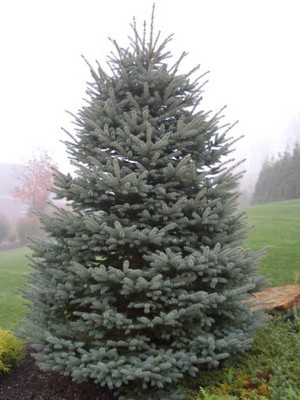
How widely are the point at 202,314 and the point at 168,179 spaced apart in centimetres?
135

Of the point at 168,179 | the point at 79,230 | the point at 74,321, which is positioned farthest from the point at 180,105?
the point at 74,321

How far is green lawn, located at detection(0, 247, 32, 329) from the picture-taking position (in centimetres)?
701

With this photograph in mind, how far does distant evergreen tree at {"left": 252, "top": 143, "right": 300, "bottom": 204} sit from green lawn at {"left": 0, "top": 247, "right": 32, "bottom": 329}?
65.8ft

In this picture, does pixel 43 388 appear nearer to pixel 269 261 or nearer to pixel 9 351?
pixel 9 351

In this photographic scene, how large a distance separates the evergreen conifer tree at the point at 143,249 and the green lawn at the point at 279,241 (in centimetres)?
93

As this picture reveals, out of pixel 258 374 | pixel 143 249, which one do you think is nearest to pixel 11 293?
pixel 143 249

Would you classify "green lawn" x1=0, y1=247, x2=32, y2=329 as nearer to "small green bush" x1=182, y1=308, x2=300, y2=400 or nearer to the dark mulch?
the dark mulch

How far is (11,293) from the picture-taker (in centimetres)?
924

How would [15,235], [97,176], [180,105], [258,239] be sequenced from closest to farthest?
[97,176] → [180,105] → [258,239] → [15,235]

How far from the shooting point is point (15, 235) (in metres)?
25.8

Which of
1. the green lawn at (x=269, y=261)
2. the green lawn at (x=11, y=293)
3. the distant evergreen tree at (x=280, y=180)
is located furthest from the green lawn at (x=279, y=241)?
the distant evergreen tree at (x=280, y=180)

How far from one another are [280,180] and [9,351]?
26.6 metres

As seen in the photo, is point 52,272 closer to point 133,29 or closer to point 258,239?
point 133,29

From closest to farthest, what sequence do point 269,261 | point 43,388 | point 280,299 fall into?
point 43,388 < point 280,299 < point 269,261
